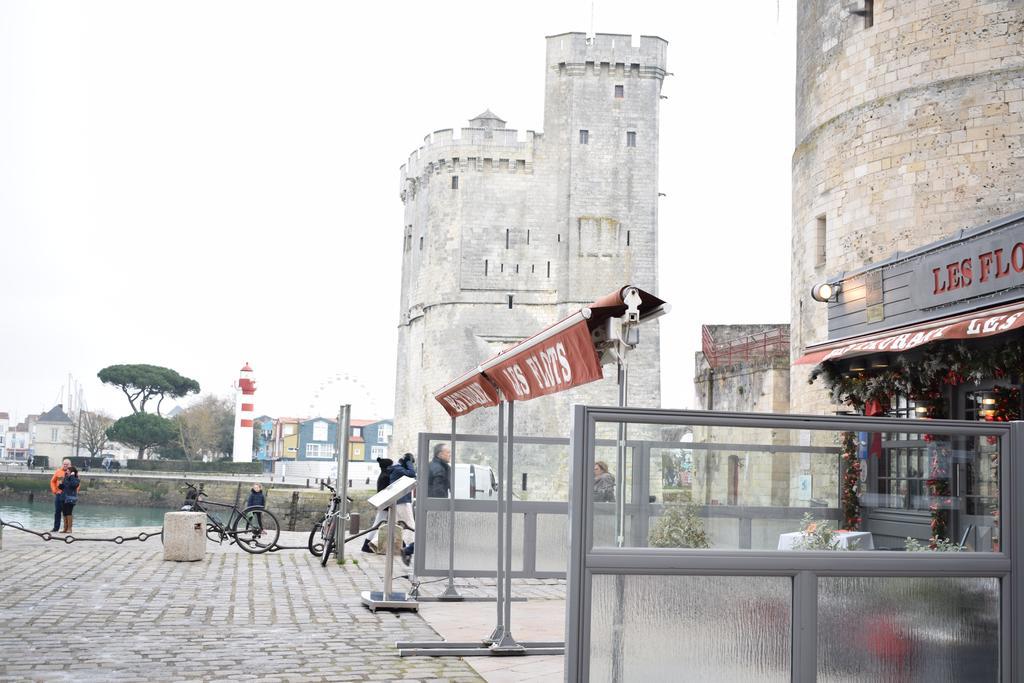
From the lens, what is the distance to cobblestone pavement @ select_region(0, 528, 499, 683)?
22.1 ft

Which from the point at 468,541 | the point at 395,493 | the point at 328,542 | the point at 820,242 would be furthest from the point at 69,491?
the point at 820,242

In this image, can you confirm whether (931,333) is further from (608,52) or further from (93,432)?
(93,432)

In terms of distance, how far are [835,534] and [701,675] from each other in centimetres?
89

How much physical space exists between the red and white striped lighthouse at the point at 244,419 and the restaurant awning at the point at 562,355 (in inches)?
3228

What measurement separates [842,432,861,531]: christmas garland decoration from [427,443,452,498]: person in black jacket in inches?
279

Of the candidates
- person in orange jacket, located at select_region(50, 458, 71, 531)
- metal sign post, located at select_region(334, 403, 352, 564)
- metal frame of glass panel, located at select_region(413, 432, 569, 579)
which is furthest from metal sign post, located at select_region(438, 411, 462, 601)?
person in orange jacket, located at select_region(50, 458, 71, 531)

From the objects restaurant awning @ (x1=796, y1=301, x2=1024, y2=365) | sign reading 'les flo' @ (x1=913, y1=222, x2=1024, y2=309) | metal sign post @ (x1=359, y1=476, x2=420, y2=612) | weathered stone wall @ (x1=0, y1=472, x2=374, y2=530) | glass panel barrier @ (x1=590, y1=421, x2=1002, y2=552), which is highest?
sign reading 'les flo' @ (x1=913, y1=222, x2=1024, y2=309)

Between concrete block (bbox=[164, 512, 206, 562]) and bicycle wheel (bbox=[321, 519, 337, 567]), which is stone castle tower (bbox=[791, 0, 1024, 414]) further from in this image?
concrete block (bbox=[164, 512, 206, 562])

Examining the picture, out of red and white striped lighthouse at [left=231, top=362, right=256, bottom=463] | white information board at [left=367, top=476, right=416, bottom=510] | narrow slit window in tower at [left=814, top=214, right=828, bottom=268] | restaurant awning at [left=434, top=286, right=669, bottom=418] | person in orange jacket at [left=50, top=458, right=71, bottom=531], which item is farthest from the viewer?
red and white striped lighthouse at [left=231, top=362, right=256, bottom=463]

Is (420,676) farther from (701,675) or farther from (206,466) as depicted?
(206,466)

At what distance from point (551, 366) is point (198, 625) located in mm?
4259

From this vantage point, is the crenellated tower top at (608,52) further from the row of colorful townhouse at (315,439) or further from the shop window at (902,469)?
the row of colorful townhouse at (315,439)

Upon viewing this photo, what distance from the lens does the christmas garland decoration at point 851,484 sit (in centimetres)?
477

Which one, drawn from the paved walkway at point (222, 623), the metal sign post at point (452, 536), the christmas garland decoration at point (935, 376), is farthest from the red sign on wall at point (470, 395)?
the christmas garland decoration at point (935, 376)
